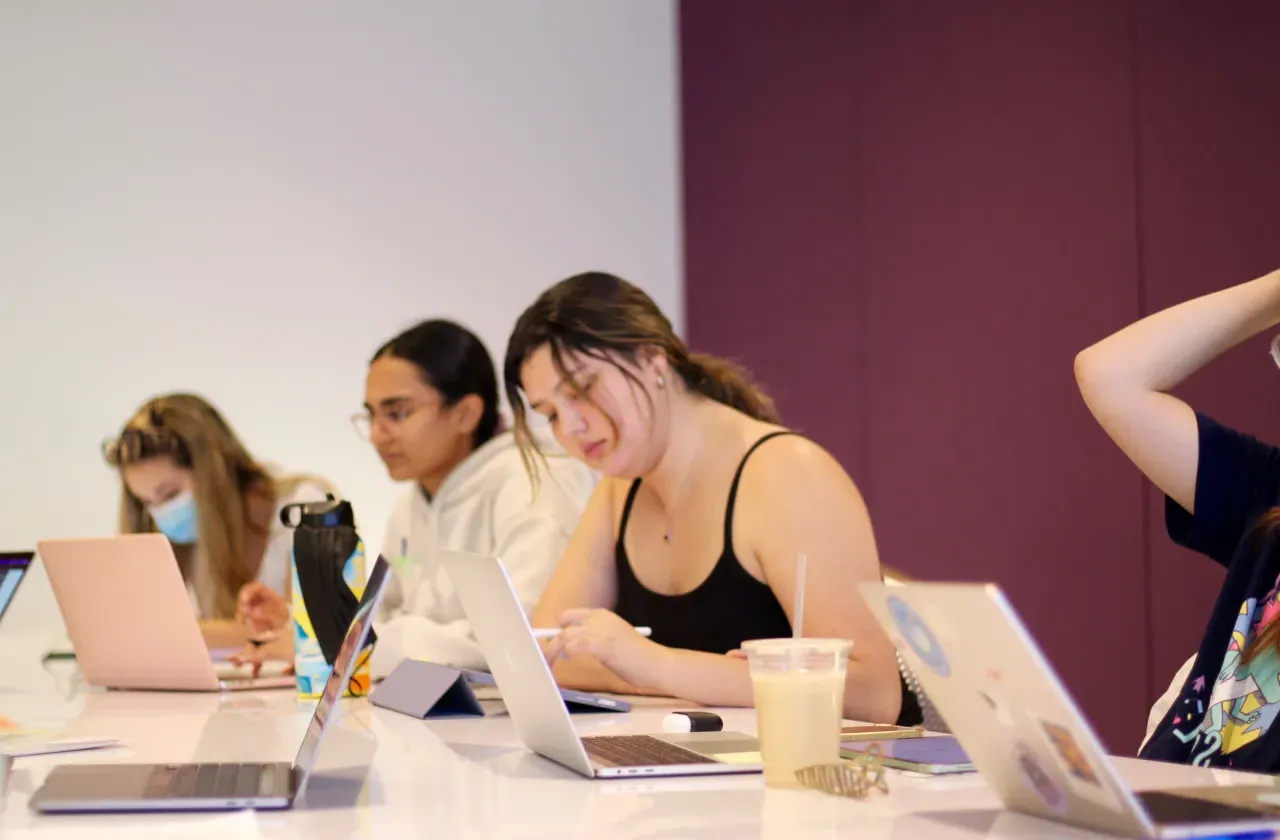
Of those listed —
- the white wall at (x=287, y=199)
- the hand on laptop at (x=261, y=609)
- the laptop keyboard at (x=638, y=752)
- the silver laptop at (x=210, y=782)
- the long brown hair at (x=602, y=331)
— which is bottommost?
the hand on laptop at (x=261, y=609)

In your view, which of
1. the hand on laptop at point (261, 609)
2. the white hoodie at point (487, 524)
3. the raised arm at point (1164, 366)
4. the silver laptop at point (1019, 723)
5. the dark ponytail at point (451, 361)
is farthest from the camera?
the dark ponytail at point (451, 361)

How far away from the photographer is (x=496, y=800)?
3.42 feet

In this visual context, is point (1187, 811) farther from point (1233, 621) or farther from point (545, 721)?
point (1233, 621)

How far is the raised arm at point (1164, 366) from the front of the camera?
161 cm

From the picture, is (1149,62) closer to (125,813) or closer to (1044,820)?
(1044,820)

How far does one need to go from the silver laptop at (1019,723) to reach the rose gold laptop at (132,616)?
131 cm

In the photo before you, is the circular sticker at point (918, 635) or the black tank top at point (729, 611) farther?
the black tank top at point (729, 611)

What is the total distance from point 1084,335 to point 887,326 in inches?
24.5

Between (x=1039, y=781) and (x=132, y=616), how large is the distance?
1516 millimetres

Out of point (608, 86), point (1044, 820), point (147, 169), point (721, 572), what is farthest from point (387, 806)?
point (608, 86)

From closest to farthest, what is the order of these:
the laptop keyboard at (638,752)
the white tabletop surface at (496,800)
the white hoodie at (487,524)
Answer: the white tabletop surface at (496,800)
the laptop keyboard at (638,752)
the white hoodie at (487,524)

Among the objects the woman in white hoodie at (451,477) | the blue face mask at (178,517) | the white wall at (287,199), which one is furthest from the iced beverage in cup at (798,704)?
the white wall at (287,199)

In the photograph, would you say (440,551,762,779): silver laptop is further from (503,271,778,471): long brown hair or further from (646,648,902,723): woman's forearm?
(503,271,778,471): long brown hair

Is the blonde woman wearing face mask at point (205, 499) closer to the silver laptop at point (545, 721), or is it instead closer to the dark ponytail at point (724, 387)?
the dark ponytail at point (724, 387)
